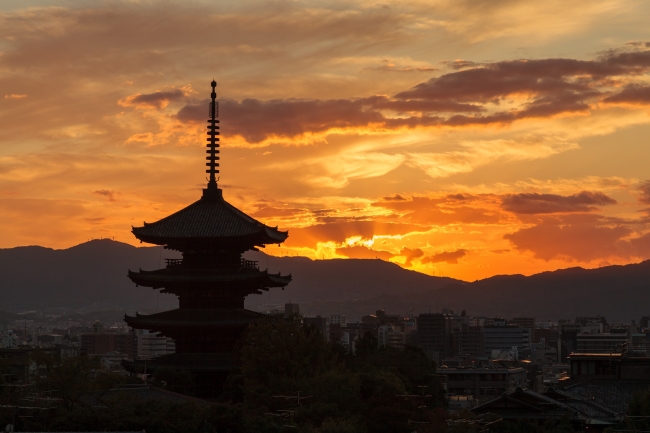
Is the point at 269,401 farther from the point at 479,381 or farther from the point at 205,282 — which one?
the point at 479,381

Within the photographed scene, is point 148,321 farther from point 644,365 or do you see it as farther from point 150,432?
point 644,365

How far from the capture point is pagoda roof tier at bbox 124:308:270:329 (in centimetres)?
7238

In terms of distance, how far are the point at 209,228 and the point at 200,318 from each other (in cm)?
542

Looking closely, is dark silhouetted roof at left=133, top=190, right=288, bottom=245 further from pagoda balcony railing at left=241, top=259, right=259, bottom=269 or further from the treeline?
the treeline

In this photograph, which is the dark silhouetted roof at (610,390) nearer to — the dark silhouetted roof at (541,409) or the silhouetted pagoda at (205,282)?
the dark silhouetted roof at (541,409)

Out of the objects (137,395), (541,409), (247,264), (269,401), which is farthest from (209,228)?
(541,409)

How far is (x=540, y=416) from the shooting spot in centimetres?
5831

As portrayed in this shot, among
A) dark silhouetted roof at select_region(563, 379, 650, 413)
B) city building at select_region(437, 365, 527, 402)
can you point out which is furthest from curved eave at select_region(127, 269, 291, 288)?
city building at select_region(437, 365, 527, 402)

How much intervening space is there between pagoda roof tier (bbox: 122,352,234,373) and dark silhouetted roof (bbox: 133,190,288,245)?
684cm

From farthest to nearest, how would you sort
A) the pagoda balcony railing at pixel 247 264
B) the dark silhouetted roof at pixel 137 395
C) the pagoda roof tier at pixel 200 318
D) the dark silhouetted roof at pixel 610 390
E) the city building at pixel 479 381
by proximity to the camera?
the city building at pixel 479 381 → the pagoda balcony railing at pixel 247 264 → the pagoda roof tier at pixel 200 318 → the dark silhouetted roof at pixel 610 390 → the dark silhouetted roof at pixel 137 395

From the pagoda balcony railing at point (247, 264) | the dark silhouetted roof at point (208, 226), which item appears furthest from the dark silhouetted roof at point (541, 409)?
the pagoda balcony railing at point (247, 264)

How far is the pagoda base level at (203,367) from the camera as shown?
71363 millimetres

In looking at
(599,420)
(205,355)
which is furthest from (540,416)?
(205,355)

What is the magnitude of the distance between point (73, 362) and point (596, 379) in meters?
29.0
